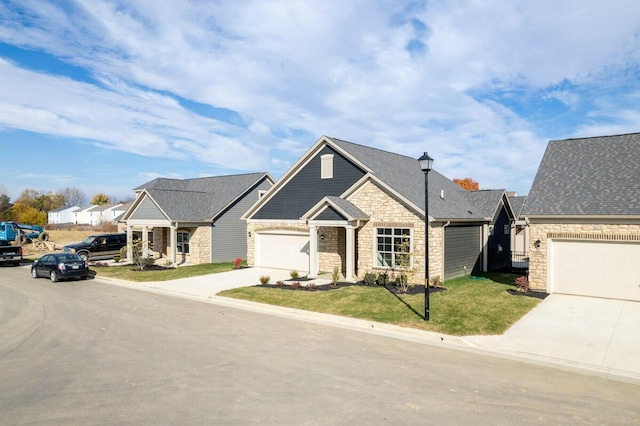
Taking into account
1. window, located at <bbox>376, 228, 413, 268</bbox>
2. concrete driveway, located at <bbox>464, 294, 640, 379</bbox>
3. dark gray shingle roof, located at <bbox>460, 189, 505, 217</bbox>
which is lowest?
concrete driveway, located at <bbox>464, 294, 640, 379</bbox>

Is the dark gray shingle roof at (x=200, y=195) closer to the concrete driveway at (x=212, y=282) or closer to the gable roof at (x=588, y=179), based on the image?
the concrete driveway at (x=212, y=282)

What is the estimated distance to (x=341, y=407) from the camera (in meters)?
7.16

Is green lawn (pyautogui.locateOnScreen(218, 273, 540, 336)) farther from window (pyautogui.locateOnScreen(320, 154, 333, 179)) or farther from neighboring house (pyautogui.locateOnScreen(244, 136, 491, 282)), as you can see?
window (pyautogui.locateOnScreen(320, 154, 333, 179))

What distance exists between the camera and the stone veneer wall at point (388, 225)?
19172mm

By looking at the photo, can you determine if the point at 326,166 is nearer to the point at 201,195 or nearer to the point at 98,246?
the point at 201,195

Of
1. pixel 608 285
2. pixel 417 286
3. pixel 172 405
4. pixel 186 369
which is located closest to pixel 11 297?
pixel 186 369

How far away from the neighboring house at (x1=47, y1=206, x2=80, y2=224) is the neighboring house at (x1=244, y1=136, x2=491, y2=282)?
370ft

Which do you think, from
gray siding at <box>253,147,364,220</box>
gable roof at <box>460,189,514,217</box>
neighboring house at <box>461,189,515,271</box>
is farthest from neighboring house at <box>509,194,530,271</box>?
gray siding at <box>253,147,364,220</box>

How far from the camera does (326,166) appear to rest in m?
23.4

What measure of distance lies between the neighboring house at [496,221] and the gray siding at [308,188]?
8.54 metres

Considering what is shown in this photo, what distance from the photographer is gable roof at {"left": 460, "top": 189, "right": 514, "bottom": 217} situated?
24.8 metres

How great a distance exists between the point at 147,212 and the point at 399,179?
17.6 metres

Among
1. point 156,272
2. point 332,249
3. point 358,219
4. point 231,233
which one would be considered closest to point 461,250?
point 358,219

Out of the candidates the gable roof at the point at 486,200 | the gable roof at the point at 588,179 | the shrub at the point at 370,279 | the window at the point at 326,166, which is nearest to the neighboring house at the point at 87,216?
the window at the point at 326,166
